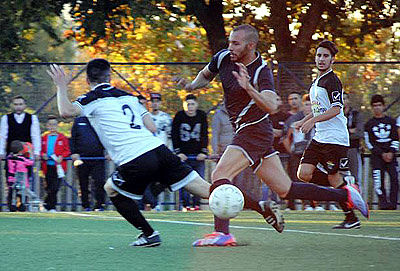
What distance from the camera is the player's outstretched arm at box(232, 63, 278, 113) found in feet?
25.6

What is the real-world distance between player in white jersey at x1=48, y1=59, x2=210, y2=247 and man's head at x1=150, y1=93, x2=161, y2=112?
687 cm

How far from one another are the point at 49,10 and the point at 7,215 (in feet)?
21.8

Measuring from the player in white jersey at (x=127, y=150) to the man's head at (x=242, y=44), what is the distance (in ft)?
3.34

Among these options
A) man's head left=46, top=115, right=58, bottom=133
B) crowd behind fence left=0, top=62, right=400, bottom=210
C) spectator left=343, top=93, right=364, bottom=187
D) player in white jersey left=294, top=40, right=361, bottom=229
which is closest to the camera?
player in white jersey left=294, top=40, right=361, bottom=229

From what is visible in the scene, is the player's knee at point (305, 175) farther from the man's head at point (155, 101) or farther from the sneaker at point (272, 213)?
the man's head at point (155, 101)

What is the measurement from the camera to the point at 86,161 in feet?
51.3

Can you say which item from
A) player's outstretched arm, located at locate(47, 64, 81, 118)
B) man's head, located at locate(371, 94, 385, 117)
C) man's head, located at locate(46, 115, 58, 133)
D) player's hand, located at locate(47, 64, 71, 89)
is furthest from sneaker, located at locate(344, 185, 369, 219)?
man's head, located at locate(46, 115, 58, 133)

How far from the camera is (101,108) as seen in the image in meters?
8.45

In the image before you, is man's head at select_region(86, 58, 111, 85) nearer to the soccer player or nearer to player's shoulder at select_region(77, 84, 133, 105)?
player's shoulder at select_region(77, 84, 133, 105)

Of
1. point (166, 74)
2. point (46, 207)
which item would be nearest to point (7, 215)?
point (46, 207)

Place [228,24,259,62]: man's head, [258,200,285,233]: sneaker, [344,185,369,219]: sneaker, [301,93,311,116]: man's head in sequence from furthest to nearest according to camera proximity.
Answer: [301,93,311,116]: man's head < [344,185,369,219]: sneaker < [258,200,285,233]: sneaker < [228,24,259,62]: man's head

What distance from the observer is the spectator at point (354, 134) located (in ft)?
50.9

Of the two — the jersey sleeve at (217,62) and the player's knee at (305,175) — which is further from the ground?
→ the jersey sleeve at (217,62)

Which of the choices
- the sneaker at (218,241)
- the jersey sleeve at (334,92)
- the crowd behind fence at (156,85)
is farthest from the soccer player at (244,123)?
the crowd behind fence at (156,85)
